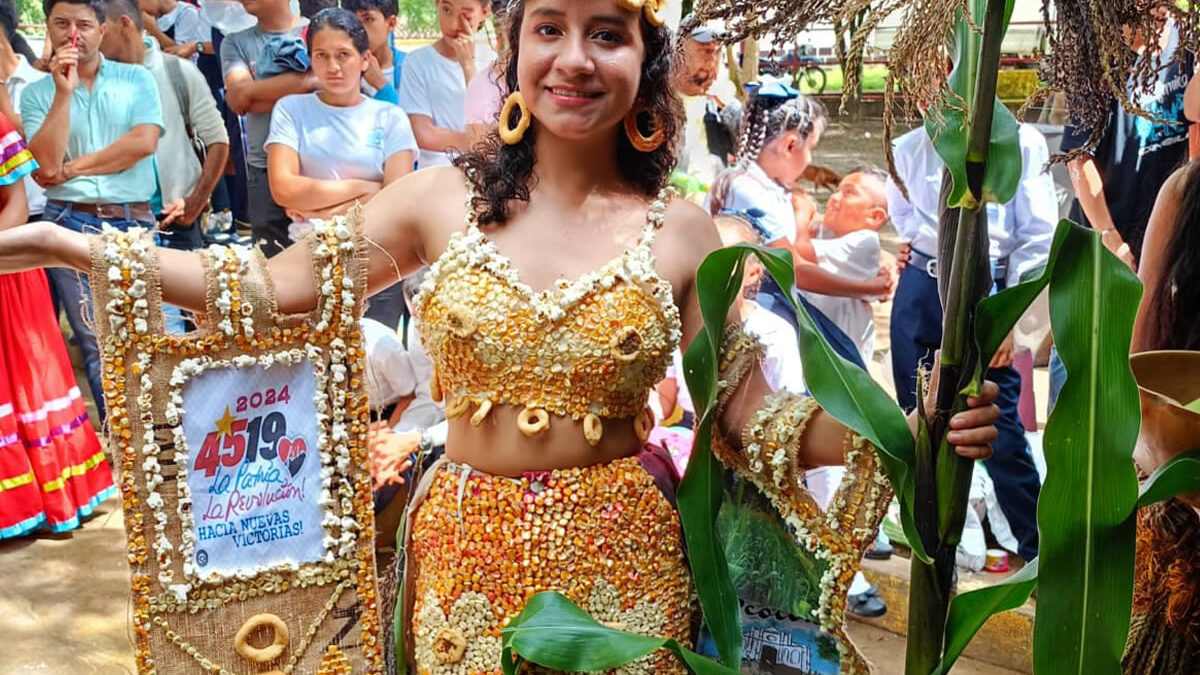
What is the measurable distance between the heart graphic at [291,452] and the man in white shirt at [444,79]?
2.40 metres

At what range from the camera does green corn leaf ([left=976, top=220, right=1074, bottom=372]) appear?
123 centimetres

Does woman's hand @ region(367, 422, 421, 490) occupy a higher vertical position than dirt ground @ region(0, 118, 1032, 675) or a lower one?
higher

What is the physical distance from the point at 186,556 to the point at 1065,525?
1.10 meters

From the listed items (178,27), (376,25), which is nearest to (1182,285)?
(376,25)

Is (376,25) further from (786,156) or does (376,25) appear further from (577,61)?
(577,61)

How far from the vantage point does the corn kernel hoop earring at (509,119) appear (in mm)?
1616

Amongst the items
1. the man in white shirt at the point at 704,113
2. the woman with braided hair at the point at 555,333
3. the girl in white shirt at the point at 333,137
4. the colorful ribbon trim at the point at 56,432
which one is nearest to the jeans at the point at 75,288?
the colorful ribbon trim at the point at 56,432

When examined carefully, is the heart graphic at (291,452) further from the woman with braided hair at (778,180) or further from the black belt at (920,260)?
the black belt at (920,260)

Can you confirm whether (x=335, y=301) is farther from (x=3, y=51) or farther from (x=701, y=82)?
(x=3, y=51)

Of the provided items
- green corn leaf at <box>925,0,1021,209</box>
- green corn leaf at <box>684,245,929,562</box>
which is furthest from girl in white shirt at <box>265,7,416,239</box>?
green corn leaf at <box>925,0,1021,209</box>

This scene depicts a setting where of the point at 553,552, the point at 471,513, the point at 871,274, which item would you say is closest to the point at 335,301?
the point at 471,513

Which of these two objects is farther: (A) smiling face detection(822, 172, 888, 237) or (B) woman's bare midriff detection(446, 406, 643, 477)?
(A) smiling face detection(822, 172, 888, 237)

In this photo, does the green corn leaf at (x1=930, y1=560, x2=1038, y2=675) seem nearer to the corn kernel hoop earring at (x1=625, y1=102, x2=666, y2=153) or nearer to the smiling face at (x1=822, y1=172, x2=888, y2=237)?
the corn kernel hoop earring at (x1=625, y1=102, x2=666, y2=153)

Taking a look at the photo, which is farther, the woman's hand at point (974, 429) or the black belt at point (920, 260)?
the black belt at point (920, 260)
